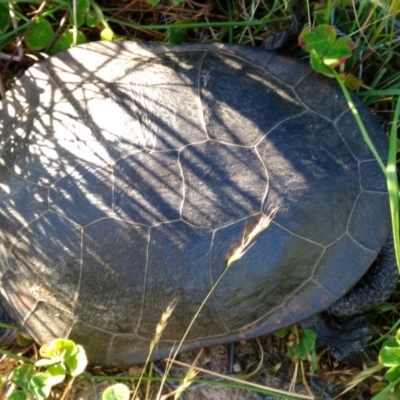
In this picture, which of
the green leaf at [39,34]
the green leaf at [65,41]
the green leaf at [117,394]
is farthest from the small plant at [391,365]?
the green leaf at [39,34]

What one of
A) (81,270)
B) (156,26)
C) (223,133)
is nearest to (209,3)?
(156,26)

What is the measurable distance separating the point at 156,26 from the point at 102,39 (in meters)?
0.22

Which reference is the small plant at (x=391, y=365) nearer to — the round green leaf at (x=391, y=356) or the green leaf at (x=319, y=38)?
the round green leaf at (x=391, y=356)

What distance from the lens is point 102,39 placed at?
2602mm

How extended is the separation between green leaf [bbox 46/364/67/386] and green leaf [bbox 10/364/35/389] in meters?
0.16

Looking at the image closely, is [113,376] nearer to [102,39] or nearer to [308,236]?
[308,236]

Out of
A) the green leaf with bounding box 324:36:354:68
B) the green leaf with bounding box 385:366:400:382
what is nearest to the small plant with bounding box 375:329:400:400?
the green leaf with bounding box 385:366:400:382

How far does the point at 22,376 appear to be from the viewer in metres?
2.38

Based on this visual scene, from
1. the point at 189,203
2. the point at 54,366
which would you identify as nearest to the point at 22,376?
the point at 54,366

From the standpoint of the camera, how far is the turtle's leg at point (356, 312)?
96.0 inches

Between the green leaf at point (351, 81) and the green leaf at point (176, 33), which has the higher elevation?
the green leaf at point (176, 33)


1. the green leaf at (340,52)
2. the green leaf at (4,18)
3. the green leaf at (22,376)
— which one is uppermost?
the green leaf at (4,18)

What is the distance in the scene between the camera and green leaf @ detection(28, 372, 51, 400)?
227 centimetres

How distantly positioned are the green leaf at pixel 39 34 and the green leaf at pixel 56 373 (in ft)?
4.20
